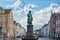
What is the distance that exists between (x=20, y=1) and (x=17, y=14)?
62cm

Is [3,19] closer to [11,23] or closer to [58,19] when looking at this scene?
[11,23]

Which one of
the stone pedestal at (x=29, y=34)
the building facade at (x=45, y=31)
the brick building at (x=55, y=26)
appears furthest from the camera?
the brick building at (x=55, y=26)

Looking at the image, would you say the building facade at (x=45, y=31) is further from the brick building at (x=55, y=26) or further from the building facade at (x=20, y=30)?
the building facade at (x=20, y=30)

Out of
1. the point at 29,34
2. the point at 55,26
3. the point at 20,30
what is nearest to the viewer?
the point at 29,34

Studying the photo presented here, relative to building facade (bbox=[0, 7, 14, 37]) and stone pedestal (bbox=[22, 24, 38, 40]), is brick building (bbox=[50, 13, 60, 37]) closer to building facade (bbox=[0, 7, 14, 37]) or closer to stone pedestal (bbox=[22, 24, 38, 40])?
stone pedestal (bbox=[22, 24, 38, 40])

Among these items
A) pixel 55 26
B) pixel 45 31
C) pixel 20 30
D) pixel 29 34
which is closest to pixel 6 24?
pixel 20 30

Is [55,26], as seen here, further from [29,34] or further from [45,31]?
[29,34]

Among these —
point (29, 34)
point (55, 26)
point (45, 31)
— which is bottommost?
point (29, 34)

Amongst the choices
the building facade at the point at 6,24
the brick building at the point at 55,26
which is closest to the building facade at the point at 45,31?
the brick building at the point at 55,26

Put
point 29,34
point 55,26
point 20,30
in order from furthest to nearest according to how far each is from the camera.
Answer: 1. point 55,26
2. point 20,30
3. point 29,34

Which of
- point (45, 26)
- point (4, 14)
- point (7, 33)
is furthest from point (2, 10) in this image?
point (45, 26)

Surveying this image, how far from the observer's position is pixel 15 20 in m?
12.7

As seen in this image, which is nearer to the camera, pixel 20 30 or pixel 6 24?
pixel 20 30

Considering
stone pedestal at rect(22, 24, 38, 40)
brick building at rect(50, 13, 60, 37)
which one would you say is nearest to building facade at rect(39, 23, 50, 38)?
brick building at rect(50, 13, 60, 37)
